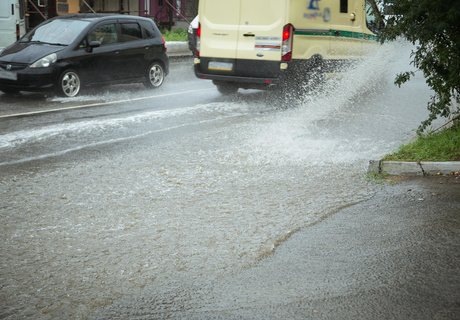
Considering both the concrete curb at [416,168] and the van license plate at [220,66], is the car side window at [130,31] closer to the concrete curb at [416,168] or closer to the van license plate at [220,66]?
the van license plate at [220,66]

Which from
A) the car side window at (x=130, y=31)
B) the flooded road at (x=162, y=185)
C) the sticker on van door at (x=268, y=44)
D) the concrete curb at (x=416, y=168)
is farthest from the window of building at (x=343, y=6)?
the concrete curb at (x=416, y=168)

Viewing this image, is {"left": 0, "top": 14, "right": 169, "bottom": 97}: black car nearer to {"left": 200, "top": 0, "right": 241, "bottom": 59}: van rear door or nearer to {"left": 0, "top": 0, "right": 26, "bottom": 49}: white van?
{"left": 200, "top": 0, "right": 241, "bottom": 59}: van rear door

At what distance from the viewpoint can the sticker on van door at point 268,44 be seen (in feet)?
47.0

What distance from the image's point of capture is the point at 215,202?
24.1ft

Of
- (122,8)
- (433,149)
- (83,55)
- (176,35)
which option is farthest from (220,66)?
(122,8)

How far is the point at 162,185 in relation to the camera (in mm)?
8070

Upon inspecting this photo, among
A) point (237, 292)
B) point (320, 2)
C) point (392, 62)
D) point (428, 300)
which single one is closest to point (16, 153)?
point (237, 292)

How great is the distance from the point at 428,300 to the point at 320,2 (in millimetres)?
11471

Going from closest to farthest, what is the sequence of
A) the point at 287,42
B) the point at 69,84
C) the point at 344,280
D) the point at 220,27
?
the point at 344,280 < the point at 287,42 < the point at 220,27 < the point at 69,84

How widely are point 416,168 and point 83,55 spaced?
8.89 metres

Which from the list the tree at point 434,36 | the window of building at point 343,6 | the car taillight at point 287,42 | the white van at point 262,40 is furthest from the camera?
the window of building at point 343,6

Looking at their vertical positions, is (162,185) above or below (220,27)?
below

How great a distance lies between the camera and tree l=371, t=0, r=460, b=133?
8398mm

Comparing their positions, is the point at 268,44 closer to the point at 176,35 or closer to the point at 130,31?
the point at 130,31
